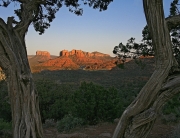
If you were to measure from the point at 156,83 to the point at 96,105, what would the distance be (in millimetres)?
7821

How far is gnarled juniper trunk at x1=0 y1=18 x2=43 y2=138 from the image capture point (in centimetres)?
546

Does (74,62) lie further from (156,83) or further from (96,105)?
(156,83)

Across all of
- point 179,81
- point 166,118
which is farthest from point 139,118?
point 166,118

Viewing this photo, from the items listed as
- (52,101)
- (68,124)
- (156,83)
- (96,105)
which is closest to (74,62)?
(52,101)

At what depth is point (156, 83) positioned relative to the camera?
4504 millimetres

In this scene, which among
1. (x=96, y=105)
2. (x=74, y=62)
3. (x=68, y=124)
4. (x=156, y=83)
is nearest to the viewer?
(x=156, y=83)

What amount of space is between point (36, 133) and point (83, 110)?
6.62 m

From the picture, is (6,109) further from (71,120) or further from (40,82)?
(71,120)

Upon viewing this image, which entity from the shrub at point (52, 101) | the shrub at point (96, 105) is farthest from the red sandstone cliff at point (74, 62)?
the shrub at point (96, 105)

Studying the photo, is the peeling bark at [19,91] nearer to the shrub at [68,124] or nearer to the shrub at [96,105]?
the shrub at [68,124]

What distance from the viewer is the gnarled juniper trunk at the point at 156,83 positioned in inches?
176

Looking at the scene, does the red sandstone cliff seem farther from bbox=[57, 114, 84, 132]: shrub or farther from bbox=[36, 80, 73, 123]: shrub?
bbox=[57, 114, 84, 132]: shrub

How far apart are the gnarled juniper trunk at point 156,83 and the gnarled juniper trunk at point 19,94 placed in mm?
1854

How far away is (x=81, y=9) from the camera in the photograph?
7996 millimetres
